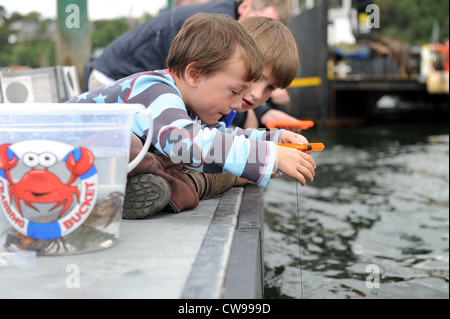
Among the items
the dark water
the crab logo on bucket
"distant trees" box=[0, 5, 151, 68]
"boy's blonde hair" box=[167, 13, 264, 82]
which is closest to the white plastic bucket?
the crab logo on bucket

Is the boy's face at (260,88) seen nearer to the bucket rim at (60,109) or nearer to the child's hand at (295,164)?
the child's hand at (295,164)

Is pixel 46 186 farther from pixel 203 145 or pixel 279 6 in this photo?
pixel 279 6

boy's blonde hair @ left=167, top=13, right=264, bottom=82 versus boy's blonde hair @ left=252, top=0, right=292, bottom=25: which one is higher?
boy's blonde hair @ left=252, top=0, right=292, bottom=25

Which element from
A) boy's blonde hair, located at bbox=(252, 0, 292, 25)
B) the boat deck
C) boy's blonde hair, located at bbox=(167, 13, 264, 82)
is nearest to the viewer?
the boat deck

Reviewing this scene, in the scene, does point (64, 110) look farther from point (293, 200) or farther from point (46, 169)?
point (293, 200)

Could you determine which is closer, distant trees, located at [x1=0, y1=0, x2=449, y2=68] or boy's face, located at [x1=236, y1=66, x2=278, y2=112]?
boy's face, located at [x1=236, y1=66, x2=278, y2=112]

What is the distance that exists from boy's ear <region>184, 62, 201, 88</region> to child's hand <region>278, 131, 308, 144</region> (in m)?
0.52

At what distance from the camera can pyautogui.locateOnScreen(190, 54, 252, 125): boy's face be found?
2.02 m

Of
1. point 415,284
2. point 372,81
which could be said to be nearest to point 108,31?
point 372,81

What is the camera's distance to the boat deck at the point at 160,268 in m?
1.29

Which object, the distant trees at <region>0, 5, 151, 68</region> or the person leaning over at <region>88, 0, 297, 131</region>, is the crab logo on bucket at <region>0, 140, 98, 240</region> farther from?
the distant trees at <region>0, 5, 151, 68</region>

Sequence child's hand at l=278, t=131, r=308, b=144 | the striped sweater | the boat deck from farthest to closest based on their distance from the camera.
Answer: child's hand at l=278, t=131, r=308, b=144 → the striped sweater → the boat deck

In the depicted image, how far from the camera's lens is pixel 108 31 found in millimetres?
15750
